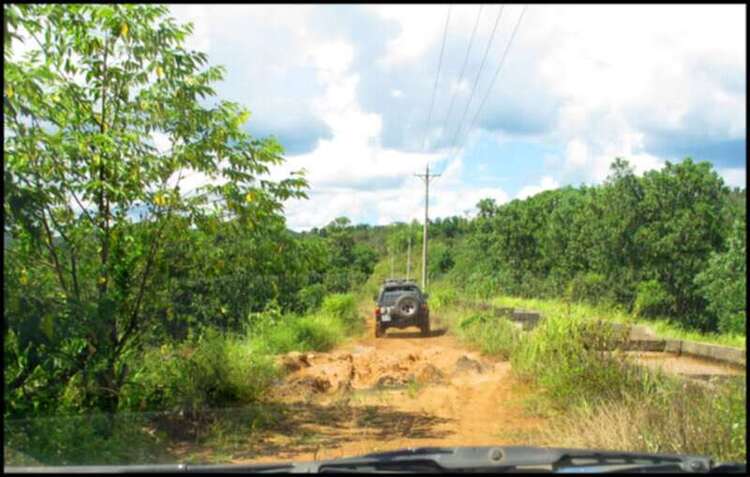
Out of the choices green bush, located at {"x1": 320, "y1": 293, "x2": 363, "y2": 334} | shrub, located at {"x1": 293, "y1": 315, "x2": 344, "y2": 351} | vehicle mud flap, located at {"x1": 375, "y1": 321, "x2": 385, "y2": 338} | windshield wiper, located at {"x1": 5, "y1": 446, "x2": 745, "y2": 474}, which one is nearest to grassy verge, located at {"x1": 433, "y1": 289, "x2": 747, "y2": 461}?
windshield wiper, located at {"x1": 5, "y1": 446, "x2": 745, "y2": 474}

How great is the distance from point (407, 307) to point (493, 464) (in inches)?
713

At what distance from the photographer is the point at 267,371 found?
10.5 metres

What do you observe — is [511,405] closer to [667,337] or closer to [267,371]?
[267,371]

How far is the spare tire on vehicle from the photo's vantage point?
70.3ft

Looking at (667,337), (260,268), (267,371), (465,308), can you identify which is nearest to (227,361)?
(267,371)

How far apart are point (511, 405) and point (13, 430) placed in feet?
18.6

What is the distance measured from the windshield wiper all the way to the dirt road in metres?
3.53

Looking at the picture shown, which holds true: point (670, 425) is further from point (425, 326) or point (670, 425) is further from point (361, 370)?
point (425, 326)

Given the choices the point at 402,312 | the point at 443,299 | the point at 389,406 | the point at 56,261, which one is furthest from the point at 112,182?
the point at 443,299

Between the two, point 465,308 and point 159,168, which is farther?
point 465,308

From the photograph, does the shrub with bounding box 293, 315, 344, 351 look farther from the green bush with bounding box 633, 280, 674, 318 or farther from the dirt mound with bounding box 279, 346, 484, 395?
the green bush with bounding box 633, 280, 674, 318

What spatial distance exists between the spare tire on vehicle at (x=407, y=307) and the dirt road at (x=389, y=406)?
582cm

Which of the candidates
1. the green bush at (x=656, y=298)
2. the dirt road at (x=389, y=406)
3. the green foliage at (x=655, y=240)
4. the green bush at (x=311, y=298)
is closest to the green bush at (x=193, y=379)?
the dirt road at (x=389, y=406)

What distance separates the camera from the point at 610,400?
7.90 m
